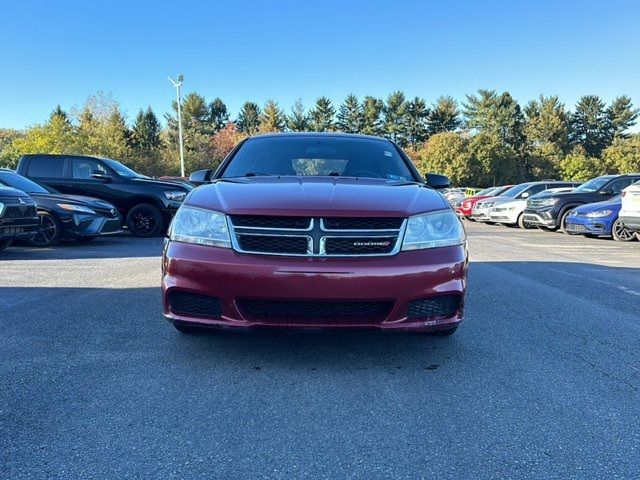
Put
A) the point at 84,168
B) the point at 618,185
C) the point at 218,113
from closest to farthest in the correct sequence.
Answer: the point at 84,168, the point at 618,185, the point at 218,113

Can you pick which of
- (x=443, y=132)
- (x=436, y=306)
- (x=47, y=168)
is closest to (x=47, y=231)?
(x=47, y=168)

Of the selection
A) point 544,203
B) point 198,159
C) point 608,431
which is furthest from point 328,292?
point 198,159

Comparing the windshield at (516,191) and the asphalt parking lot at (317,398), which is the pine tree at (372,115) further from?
the asphalt parking lot at (317,398)

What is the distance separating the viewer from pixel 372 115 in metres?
75.6

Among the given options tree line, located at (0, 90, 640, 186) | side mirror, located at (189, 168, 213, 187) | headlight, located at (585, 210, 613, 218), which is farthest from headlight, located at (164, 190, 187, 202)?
tree line, located at (0, 90, 640, 186)

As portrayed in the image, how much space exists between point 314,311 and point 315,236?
438 millimetres

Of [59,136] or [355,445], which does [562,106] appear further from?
[355,445]

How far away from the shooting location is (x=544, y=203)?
1523 cm

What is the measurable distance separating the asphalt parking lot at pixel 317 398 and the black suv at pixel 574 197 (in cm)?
1069

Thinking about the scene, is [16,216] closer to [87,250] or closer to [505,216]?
[87,250]

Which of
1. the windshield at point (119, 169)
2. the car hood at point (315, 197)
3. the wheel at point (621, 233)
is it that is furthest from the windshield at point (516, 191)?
the car hood at point (315, 197)

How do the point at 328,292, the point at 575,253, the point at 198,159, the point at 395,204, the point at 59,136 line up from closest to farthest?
the point at 328,292
the point at 395,204
the point at 575,253
the point at 59,136
the point at 198,159

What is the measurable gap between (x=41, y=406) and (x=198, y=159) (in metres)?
54.6

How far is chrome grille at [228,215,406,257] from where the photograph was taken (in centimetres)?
313
